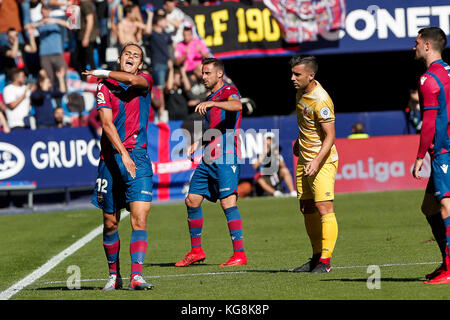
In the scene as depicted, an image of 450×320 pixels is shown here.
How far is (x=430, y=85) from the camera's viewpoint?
27.0 ft

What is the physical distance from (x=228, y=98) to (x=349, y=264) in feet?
7.80

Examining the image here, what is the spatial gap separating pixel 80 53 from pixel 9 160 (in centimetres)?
416

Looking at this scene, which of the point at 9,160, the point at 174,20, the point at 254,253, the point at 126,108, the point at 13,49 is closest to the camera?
the point at 126,108

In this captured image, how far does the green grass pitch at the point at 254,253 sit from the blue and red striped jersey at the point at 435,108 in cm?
126

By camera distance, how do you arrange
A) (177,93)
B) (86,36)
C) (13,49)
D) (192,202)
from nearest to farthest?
(192,202) → (177,93) → (86,36) → (13,49)

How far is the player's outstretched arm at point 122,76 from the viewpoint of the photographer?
328 inches

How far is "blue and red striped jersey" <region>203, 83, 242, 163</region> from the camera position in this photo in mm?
11281

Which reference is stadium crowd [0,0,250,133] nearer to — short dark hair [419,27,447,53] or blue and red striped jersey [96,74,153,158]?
blue and red striped jersey [96,74,153,158]

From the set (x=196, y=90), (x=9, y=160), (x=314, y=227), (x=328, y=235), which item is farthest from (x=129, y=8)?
(x=328, y=235)

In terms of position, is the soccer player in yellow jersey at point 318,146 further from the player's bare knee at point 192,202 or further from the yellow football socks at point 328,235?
the player's bare knee at point 192,202

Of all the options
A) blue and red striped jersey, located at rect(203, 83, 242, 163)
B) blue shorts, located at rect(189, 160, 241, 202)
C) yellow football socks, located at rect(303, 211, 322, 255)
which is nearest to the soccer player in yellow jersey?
yellow football socks, located at rect(303, 211, 322, 255)

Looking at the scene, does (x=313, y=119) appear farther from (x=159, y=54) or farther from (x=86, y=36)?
(x=86, y=36)

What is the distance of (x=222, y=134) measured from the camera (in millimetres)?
11320

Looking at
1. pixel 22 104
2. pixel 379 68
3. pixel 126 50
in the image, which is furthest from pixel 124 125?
pixel 379 68
